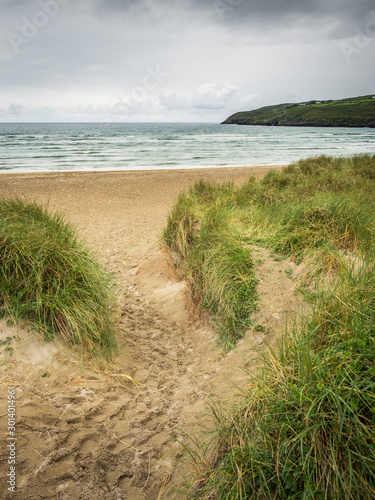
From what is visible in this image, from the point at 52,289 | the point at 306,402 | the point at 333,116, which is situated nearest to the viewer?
the point at 306,402

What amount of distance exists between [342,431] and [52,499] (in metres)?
1.73

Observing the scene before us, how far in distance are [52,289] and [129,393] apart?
50.6 inches

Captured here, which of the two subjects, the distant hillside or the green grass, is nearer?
the green grass

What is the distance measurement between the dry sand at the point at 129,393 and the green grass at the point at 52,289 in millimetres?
188

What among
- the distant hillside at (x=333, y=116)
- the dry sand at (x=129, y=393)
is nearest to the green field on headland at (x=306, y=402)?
the dry sand at (x=129, y=393)

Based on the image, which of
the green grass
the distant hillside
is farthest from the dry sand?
the distant hillside

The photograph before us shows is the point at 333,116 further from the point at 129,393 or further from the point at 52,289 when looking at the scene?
the point at 129,393

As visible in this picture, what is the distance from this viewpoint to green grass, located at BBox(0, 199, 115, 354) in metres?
3.10

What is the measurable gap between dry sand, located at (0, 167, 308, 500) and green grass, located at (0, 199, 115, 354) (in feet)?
0.62

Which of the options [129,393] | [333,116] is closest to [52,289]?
[129,393]

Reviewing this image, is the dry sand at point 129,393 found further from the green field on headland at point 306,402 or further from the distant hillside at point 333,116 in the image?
the distant hillside at point 333,116

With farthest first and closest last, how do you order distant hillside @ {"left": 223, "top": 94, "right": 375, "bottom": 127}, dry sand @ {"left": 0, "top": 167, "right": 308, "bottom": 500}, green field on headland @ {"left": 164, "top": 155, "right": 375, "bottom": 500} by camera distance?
distant hillside @ {"left": 223, "top": 94, "right": 375, "bottom": 127}
dry sand @ {"left": 0, "top": 167, "right": 308, "bottom": 500}
green field on headland @ {"left": 164, "top": 155, "right": 375, "bottom": 500}

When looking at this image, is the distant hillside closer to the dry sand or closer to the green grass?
the dry sand

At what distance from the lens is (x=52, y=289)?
322 cm
